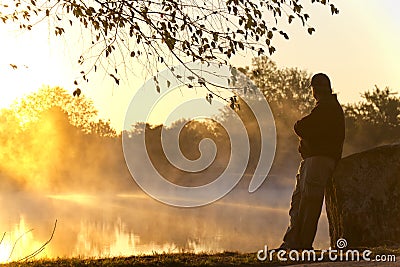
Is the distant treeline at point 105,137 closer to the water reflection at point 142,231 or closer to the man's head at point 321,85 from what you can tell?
the water reflection at point 142,231

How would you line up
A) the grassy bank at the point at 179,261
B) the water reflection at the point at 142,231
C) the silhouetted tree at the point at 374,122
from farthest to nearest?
the silhouetted tree at the point at 374,122
the water reflection at the point at 142,231
the grassy bank at the point at 179,261

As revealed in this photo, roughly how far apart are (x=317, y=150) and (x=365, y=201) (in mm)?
1894

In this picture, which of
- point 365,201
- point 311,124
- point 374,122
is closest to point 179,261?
point 311,124

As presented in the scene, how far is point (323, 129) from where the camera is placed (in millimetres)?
10930

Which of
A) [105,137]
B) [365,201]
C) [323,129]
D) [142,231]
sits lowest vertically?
[142,231]

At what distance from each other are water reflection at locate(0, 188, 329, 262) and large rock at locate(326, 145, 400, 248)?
4.44 m

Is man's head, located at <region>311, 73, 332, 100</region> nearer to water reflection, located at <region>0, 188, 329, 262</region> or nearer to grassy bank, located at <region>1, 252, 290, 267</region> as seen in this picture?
grassy bank, located at <region>1, 252, 290, 267</region>

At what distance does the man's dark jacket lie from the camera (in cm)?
1093

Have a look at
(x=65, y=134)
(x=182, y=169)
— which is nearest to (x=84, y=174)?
(x=65, y=134)

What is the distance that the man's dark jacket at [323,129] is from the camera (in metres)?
10.9

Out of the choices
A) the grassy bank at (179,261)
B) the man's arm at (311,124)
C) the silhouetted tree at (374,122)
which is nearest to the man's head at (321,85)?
the man's arm at (311,124)

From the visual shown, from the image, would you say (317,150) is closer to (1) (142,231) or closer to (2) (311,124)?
(2) (311,124)

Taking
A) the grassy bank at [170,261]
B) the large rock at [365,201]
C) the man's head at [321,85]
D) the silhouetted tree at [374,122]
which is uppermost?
the silhouetted tree at [374,122]

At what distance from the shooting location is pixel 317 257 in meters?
9.85
